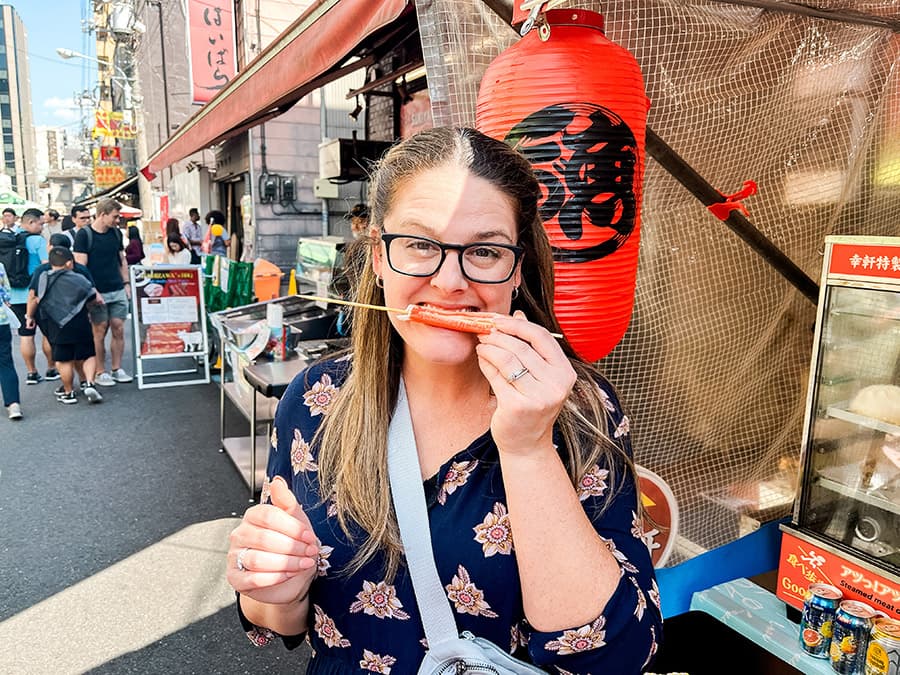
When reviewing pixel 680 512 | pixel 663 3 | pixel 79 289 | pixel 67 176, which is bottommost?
pixel 680 512

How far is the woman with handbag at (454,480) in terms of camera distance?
1013mm

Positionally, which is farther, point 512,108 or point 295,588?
point 512,108

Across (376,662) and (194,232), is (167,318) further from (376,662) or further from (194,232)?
(376,662)

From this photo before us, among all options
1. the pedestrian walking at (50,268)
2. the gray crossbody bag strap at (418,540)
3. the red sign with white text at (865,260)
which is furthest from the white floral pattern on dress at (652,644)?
the pedestrian walking at (50,268)

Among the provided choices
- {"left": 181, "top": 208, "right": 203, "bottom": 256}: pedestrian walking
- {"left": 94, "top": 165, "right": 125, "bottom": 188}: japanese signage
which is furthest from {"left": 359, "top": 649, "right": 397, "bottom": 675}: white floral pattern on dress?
{"left": 94, "top": 165, "right": 125, "bottom": 188}: japanese signage

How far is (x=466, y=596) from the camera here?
1130 millimetres

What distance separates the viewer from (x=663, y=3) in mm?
2586

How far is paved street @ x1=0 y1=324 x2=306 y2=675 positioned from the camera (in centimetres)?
320

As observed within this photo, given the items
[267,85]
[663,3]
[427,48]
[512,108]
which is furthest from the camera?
[267,85]

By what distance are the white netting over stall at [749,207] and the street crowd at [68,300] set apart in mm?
6498

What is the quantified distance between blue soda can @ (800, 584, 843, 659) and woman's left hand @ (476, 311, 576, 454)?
6.29 ft

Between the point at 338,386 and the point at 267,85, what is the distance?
9.71ft

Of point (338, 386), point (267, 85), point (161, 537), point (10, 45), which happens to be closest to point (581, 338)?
point (338, 386)

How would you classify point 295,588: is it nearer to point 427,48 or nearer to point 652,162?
point 427,48
